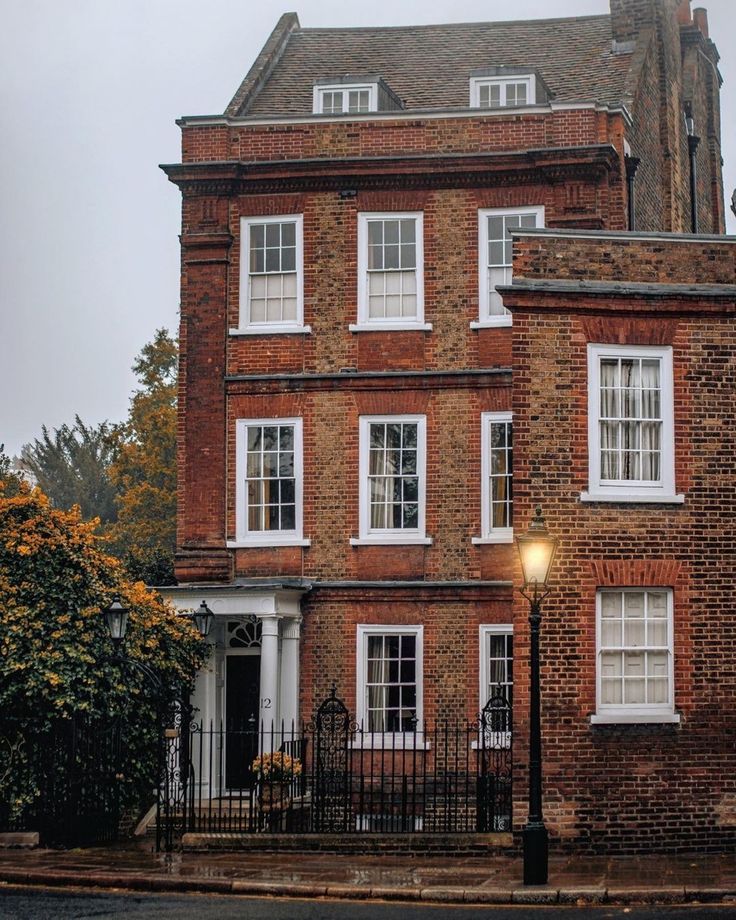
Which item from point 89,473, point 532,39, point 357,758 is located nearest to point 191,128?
point 532,39

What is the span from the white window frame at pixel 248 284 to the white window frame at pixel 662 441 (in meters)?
8.20

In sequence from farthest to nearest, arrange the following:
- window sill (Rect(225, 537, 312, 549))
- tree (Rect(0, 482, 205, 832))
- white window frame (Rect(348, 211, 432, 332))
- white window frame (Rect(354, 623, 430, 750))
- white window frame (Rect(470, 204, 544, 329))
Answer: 1. white window frame (Rect(348, 211, 432, 332))
2. window sill (Rect(225, 537, 312, 549))
3. white window frame (Rect(470, 204, 544, 329))
4. white window frame (Rect(354, 623, 430, 750))
5. tree (Rect(0, 482, 205, 832))

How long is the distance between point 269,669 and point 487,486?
4861 mm

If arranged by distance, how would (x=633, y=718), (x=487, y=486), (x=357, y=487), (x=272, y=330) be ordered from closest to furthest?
1. (x=633, y=718)
2. (x=487, y=486)
3. (x=357, y=487)
4. (x=272, y=330)

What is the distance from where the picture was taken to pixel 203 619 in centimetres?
2584

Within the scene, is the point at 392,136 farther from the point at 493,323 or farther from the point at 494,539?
the point at 494,539

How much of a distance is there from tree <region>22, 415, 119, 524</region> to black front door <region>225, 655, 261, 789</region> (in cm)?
3178

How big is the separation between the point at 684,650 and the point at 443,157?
436 inches

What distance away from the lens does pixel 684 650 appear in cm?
2042

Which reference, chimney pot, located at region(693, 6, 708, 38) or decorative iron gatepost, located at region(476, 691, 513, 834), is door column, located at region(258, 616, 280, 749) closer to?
decorative iron gatepost, located at region(476, 691, 513, 834)

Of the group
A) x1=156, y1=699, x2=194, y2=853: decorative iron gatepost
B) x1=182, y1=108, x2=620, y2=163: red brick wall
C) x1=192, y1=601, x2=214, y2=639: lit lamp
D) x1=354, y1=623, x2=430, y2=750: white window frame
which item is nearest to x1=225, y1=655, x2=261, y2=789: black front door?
x1=354, y1=623, x2=430, y2=750: white window frame

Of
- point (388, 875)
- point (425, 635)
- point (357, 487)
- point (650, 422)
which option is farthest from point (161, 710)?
point (650, 422)

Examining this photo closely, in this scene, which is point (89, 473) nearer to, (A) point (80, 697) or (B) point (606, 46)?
(B) point (606, 46)

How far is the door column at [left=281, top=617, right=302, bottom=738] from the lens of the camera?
Result: 2670cm
